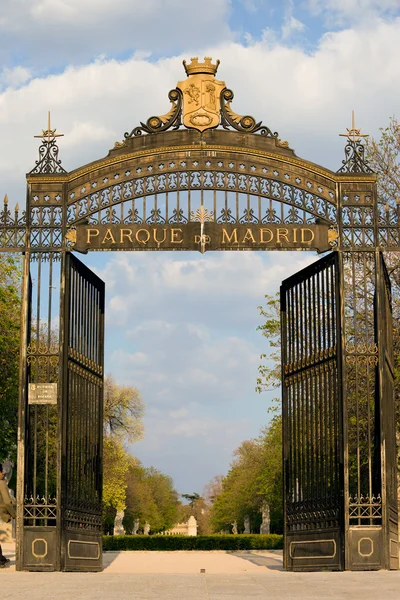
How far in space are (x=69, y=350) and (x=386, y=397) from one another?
5.44 metres

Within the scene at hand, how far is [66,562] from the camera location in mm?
15766

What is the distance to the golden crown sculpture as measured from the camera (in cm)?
1697

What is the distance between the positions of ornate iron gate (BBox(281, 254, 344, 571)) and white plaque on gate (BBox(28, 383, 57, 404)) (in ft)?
13.6

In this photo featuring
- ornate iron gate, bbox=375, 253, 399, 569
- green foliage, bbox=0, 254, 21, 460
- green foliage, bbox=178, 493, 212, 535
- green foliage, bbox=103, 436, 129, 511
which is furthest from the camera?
green foliage, bbox=178, 493, 212, 535

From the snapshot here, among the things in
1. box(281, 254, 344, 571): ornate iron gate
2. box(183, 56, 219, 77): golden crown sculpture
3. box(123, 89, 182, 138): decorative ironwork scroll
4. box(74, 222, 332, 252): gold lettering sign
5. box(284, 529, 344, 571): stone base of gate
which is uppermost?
box(183, 56, 219, 77): golden crown sculpture

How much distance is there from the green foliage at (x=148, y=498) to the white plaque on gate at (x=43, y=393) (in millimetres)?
35940

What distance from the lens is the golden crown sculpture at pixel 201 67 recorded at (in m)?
17.0

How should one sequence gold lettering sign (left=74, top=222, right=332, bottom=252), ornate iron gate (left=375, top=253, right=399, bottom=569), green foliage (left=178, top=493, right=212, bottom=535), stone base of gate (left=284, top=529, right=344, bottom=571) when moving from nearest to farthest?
stone base of gate (left=284, top=529, right=344, bottom=571) < ornate iron gate (left=375, top=253, right=399, bottom=569) < gold lettering sign (left=74, top=222, right=332, bottom=252) < green foliage (left=178, top=493, right=212, bottom=535)

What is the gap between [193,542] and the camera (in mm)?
41344

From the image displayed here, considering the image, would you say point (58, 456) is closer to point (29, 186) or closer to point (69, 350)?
point (69, 350)

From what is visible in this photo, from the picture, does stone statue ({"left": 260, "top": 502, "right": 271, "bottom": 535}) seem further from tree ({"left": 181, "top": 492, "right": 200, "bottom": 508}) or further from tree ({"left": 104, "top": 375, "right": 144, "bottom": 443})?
tree ({"left": 181, "top": 492, "right": 200, "bottom": 508})

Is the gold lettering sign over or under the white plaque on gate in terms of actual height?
over

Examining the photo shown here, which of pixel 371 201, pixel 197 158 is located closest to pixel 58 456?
pixel 197 158

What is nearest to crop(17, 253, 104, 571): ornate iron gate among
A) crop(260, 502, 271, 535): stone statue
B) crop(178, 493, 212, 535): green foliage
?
crop(260, 502, 271, 535): stone statue
